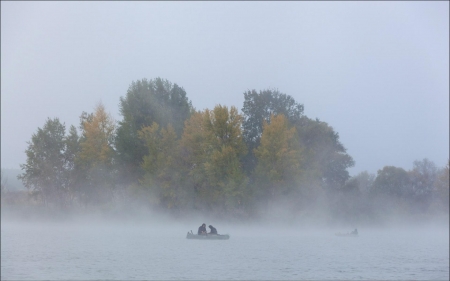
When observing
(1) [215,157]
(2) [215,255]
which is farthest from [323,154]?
(2) [215,255]

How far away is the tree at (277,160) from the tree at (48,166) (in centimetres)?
2246

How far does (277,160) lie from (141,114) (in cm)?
1459

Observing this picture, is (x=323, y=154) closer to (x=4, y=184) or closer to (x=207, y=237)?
(x=207, y=237)

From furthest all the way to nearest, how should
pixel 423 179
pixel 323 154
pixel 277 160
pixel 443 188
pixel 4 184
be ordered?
pixel 323 154 → pixel 277 160 → pixel 423 179 → pixel 443 188 → pixel 4 184

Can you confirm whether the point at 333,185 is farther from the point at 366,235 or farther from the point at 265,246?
the point at 265,246

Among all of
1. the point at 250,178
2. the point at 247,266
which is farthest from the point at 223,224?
the point at 247,266

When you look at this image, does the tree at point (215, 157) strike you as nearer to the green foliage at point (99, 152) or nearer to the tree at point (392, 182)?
the green foliage at point (99, 152)

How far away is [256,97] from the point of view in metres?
53.4

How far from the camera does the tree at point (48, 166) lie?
17.5 meters

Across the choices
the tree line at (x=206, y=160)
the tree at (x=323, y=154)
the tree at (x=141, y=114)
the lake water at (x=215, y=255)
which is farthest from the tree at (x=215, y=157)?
the lake water at (x=215, y=255)

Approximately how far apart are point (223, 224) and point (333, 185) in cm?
1172

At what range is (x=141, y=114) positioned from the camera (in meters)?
49.3

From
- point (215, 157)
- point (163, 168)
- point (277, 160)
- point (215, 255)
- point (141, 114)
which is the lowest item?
point (215, 255)

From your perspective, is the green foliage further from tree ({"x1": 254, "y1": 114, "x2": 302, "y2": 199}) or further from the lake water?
tree ({"x1": 254, "y1": 114, "x2": 302, "y2": 199})
